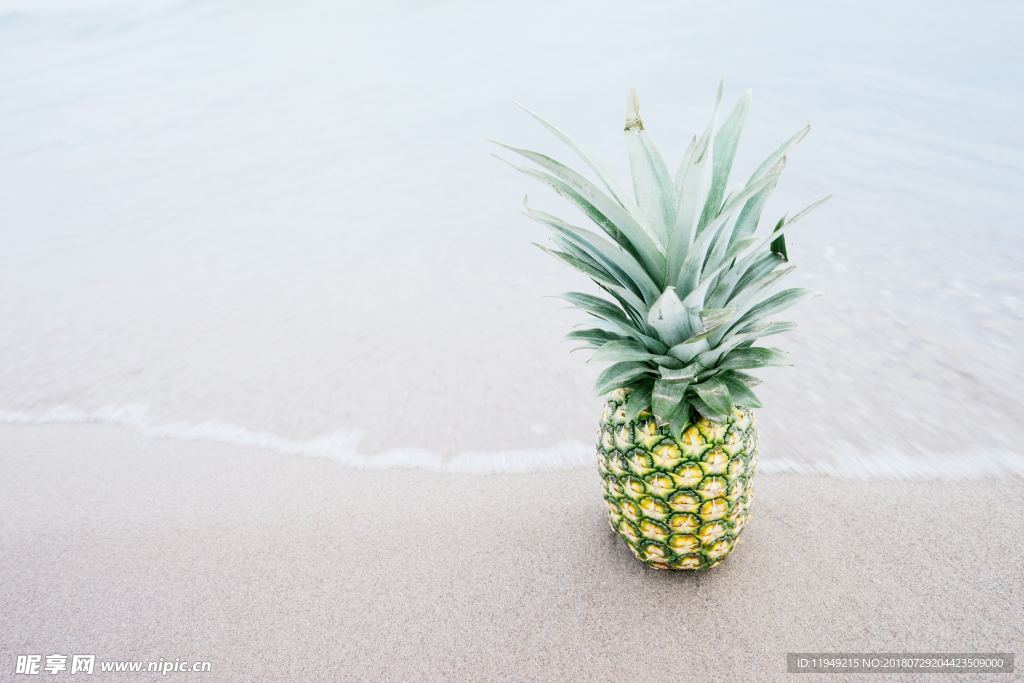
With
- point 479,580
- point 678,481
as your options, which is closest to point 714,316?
point 678,481

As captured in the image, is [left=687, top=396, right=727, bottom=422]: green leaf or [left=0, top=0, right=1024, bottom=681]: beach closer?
[left=687, top=396, right=727, bottom=422]: green leaf

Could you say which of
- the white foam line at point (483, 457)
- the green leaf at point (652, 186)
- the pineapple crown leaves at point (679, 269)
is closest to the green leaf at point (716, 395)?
the pineapple crown leaves at point (679, 269)

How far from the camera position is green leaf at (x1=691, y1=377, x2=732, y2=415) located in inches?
58.3

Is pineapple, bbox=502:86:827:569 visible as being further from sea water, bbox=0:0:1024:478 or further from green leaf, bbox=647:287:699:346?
sea water, bbox=0:0:1024:478

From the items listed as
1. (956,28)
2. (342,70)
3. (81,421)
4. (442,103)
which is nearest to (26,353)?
(81,421)

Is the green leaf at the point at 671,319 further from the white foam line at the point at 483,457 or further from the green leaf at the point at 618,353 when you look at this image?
the white foam line at the point at 483,457

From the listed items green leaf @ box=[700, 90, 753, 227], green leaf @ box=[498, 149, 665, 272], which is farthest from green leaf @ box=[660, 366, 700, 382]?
green leaf @ box=[700, 90, 753, 227]

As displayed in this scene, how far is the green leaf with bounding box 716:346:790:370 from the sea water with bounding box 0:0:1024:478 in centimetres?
106

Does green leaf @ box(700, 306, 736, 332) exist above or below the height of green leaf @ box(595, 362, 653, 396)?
above

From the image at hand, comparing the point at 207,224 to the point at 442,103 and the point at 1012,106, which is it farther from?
the point at 1012,106

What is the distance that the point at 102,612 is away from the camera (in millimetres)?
1949

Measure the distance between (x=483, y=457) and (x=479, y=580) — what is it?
70 centimetres

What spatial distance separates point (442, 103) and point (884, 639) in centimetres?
678

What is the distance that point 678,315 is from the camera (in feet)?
4.92
